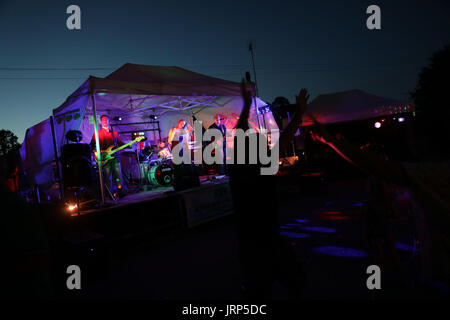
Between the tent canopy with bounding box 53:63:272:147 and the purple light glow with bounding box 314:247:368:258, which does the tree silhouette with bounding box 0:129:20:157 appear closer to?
the tent canopy with bounding box 53:63:272:147

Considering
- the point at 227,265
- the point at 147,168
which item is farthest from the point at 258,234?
the point at 147,168

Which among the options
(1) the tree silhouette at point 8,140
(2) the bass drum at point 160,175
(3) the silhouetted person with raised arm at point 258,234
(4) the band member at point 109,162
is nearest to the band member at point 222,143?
(2) the bass drum at point 160,175

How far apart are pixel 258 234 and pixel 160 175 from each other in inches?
321

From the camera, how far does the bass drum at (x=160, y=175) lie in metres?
9.74

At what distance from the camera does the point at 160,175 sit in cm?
973

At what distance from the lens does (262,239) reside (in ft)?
6.54

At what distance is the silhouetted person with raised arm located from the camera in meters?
1.97

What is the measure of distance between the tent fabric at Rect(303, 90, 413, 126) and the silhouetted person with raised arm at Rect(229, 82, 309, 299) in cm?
1336

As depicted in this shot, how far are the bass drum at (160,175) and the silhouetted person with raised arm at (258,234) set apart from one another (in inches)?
315

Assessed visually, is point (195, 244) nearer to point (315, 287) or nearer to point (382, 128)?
point (315, 287)

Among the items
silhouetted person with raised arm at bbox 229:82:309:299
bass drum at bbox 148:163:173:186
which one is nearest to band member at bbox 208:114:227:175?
bass drum at bbox 148:163:173:186

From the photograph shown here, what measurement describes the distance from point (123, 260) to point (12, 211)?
4.44m

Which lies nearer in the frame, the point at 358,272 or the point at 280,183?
the point at 358,272

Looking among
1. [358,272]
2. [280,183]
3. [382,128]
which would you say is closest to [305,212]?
[280,183]
